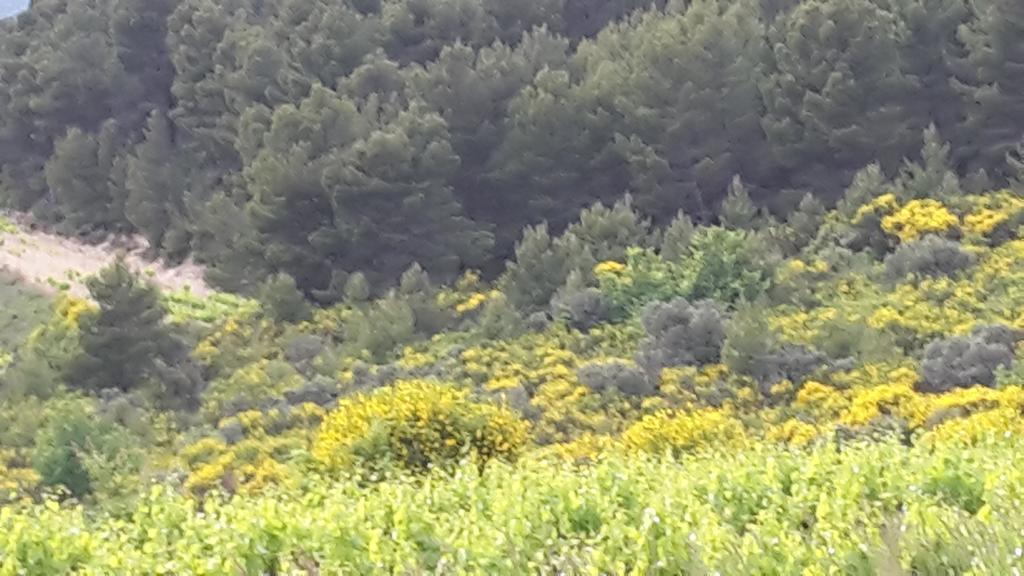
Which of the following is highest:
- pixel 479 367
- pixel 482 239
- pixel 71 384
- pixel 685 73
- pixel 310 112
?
pixel 685 73

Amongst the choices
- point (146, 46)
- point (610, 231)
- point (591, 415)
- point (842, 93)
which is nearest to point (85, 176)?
point (146, 46)

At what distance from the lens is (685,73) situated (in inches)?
980

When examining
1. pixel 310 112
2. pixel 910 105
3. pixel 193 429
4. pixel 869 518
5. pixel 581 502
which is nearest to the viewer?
pixel 869 518

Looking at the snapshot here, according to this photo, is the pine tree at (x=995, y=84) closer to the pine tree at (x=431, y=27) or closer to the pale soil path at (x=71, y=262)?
the pine tree at (x=431, y=27)

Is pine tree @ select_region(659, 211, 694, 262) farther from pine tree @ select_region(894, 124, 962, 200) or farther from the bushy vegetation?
the bushy vegetation

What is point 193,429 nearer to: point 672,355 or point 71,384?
point 71,384

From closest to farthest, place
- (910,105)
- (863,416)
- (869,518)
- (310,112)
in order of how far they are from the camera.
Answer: (869,518)
(863,416)
(910,105)
(310,112)

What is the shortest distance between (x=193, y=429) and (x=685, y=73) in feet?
41.5

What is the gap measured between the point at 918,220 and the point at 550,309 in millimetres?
6224

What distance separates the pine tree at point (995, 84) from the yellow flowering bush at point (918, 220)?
3012mm

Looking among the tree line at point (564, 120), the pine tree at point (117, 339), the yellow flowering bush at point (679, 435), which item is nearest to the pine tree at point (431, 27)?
the tree line at point (564, 120)

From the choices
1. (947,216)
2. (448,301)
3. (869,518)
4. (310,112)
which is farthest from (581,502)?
(310,112)

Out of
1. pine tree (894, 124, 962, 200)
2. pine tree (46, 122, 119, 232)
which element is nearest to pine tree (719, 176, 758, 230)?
pine tree (894, 124, 962, 200)

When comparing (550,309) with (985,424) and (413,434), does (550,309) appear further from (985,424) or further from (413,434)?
(985,424)
